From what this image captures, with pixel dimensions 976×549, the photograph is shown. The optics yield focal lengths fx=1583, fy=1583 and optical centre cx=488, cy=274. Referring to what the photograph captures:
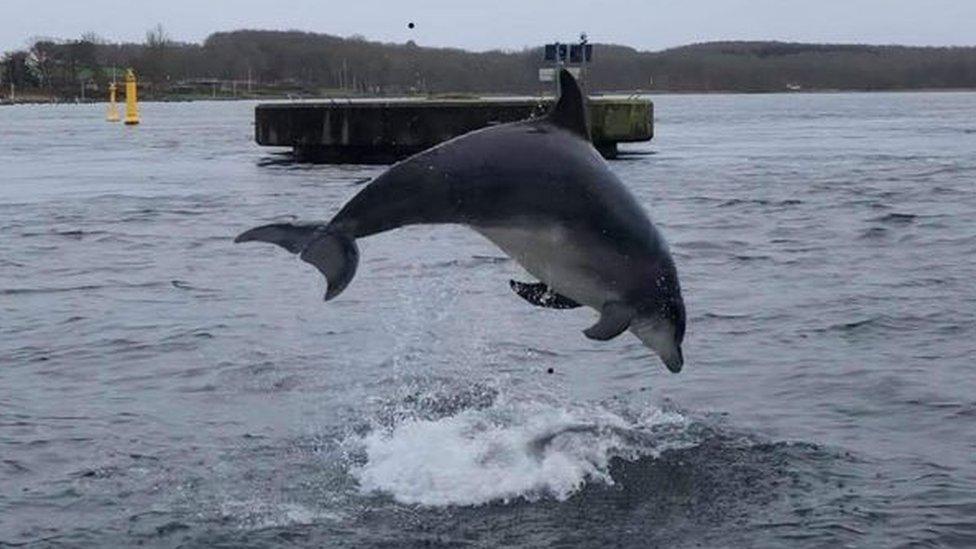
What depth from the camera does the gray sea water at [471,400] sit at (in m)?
9.06

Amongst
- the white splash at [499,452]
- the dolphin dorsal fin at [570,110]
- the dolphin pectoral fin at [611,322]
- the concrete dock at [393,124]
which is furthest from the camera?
the concrete dock at [393,124]

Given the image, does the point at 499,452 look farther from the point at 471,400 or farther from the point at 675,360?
the point at 675,360

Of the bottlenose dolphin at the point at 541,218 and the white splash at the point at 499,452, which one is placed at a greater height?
the bottlenose dolphin at the point at 541,218

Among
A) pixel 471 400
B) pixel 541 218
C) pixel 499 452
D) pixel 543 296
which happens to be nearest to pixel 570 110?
pixel 541 218

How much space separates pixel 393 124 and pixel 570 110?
3653 cm

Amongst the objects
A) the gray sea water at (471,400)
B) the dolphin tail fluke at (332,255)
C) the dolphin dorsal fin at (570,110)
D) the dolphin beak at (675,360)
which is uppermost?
the dolphin dorsal fin at (570,110)

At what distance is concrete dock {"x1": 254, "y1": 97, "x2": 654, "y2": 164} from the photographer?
44.3 m

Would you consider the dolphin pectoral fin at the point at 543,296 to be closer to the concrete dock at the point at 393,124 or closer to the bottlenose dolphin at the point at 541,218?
the bottlenose dolphin at the point at 541,218

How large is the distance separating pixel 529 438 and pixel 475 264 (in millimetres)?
9700

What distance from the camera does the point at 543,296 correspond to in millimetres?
8188

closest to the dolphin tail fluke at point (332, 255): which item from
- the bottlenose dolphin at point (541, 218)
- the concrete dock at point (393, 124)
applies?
the bottlenose dolphin at point (541, 218)

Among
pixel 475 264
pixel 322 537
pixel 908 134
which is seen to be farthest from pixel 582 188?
pixel 908 134

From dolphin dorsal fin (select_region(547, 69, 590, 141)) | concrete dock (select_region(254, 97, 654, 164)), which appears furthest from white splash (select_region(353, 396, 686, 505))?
concrete dock (select_region(254, 97, 654, 164))

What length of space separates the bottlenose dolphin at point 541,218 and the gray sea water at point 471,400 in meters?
1.43
